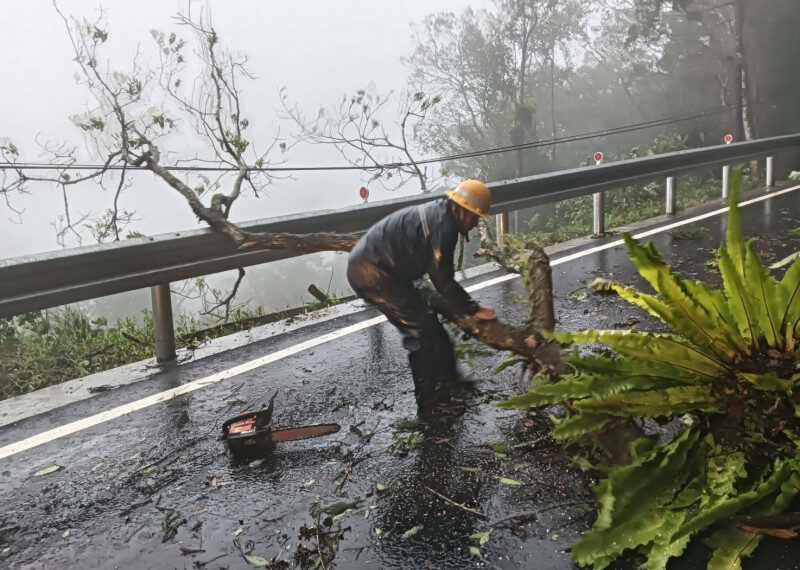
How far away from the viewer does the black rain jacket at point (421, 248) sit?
3.75 m

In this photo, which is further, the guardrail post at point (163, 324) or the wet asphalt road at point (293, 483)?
the guardrail post at point (163, 324)

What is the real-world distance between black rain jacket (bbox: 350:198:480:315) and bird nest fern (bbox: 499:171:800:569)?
3.99 ft

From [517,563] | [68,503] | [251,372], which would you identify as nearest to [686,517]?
[517,563]

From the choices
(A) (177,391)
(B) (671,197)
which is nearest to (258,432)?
(A) (177,391)

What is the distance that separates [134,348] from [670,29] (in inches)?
1188

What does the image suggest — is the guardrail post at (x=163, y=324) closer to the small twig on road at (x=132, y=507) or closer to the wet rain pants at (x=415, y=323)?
the wet rain pants at (x=415, y=323)

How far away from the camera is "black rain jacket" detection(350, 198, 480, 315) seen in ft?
12.3

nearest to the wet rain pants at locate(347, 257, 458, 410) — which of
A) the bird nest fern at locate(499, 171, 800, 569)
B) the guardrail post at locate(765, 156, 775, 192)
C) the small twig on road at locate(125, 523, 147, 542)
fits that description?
the bird nest fern at locate(499, 171, 800, 569)

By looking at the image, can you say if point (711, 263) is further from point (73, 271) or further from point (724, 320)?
point (73, 271)

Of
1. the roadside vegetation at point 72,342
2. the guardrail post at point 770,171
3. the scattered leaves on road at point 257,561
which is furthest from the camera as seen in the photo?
the guardrail post at point 770,171

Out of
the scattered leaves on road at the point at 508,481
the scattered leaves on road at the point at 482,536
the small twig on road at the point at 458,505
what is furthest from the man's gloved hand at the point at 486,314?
the scattered leaves on road at the point at 482,536

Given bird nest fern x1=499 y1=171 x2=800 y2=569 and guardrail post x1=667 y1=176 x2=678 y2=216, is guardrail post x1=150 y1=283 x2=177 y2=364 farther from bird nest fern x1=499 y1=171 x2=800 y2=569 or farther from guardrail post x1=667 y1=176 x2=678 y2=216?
guardrail post x1=667 y1=176 x2=678 y2=216

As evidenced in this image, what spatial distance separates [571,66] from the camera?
123ft

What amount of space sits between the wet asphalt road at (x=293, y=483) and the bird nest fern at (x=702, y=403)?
0.18m
